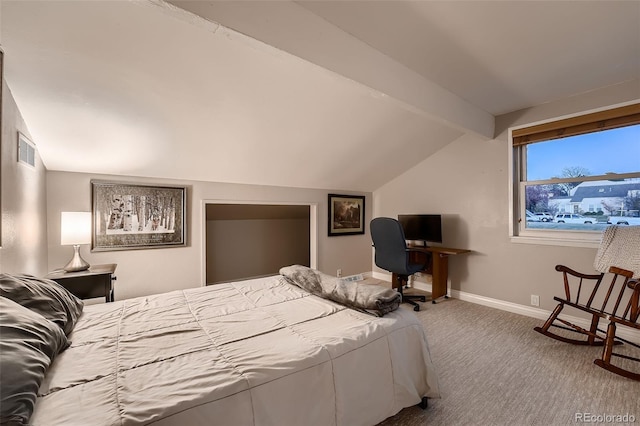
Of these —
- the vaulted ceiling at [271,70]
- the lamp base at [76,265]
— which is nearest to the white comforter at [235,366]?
the lamp base at [76,265]

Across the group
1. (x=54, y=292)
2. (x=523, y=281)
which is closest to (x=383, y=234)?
(x=523, y=281)

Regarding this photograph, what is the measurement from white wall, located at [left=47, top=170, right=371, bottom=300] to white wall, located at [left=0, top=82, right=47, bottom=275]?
233 millimetres

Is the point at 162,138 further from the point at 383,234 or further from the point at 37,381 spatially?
the point at 383,234

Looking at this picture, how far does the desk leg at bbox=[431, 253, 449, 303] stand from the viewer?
3715 mm

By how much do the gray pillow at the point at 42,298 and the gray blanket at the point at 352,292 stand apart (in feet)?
4.68

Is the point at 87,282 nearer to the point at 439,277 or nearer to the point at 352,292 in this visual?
the point at 352,292

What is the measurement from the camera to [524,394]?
72.7 inches

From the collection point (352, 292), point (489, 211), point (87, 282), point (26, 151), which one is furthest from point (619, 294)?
point (26, 151)

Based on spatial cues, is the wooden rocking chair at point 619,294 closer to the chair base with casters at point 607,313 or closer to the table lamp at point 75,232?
the chair base with casters at point 607,313

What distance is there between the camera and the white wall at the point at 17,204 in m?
1.68

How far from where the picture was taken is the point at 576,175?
2.97 metres
